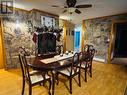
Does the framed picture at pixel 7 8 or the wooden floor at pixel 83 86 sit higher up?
the framed picture at pixel 7 8

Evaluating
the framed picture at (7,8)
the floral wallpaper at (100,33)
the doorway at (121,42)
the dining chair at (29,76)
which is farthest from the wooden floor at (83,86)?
the doorway at (121,42)

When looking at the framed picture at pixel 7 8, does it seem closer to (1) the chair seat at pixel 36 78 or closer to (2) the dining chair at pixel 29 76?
(2) the dining chair at pixel 29 76

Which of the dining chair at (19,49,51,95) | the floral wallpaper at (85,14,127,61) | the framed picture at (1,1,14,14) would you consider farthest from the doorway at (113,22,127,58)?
the framed picture at (1,1,14,14)

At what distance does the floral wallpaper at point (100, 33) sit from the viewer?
5.04m

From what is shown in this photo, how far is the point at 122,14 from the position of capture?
15.1ft

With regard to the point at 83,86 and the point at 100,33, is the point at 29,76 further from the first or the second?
the point at 100,33

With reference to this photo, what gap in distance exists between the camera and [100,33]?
534 cm

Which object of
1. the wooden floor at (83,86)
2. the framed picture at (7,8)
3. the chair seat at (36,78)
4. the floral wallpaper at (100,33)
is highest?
the framed picture at (7,8)

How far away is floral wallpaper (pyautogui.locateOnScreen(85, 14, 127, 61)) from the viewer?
5.04 meters

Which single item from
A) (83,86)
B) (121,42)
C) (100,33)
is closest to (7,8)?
(83,86)

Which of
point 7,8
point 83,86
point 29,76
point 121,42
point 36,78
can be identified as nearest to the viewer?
point 29,76

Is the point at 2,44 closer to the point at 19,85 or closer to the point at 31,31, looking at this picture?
the point at 31,31

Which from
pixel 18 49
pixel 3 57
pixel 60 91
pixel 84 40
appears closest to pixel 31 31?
pixel 18 49

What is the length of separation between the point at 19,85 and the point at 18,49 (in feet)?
5.75
